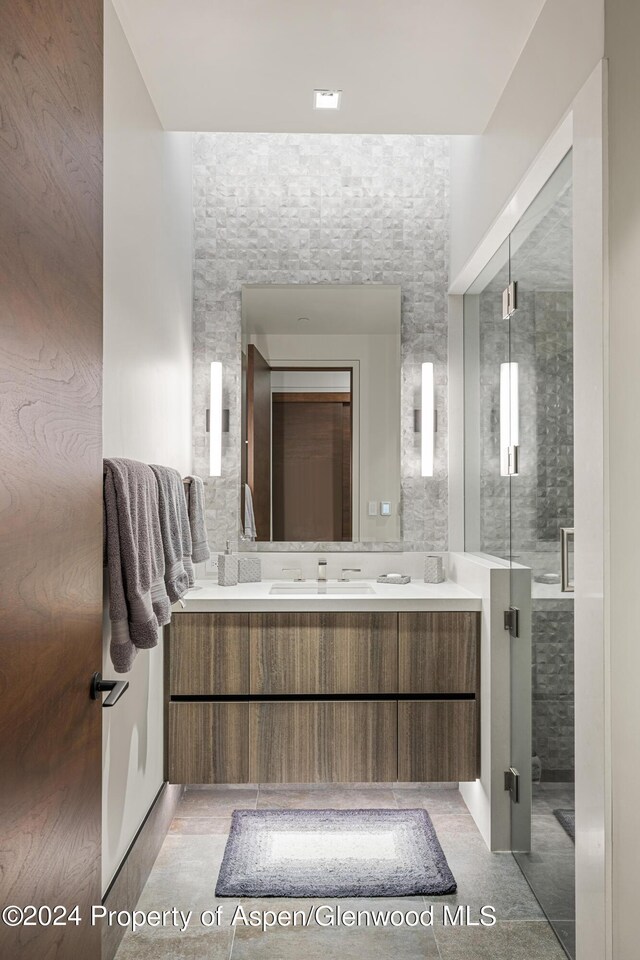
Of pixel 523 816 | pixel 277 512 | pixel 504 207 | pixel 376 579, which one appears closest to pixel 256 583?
pixel 277 512

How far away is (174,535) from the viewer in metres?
2.20

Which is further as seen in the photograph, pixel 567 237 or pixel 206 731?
pixel 206 731

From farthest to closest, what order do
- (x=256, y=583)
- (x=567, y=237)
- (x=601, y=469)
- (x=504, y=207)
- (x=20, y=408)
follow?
1. (x=256, y=583)
2. (x=504, y=207)
3. (x=567, y=237)
4. (x=601, y=469)
5. (x=20, y=408)

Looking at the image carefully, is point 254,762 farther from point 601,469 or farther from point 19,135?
point 19,135

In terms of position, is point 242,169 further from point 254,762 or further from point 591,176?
point 254,762

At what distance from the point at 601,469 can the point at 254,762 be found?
1.79m

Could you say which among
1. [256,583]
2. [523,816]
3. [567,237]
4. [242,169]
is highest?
[242,169]

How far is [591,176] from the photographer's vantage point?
4.95 feet

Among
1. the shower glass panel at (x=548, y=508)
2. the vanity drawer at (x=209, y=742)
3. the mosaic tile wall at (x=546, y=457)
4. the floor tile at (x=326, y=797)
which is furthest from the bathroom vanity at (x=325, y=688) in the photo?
the mosaic tile wall at (x=546, y=457)

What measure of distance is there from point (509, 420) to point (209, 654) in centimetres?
138

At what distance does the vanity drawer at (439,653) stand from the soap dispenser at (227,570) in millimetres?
761

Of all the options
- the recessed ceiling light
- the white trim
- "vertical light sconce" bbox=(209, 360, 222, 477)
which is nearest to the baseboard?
"vertical light sconce" bbox=(209, 360, 222, 477)

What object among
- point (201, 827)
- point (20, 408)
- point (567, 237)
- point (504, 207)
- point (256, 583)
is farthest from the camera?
point (256, 583)

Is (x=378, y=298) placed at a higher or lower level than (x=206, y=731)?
higher
